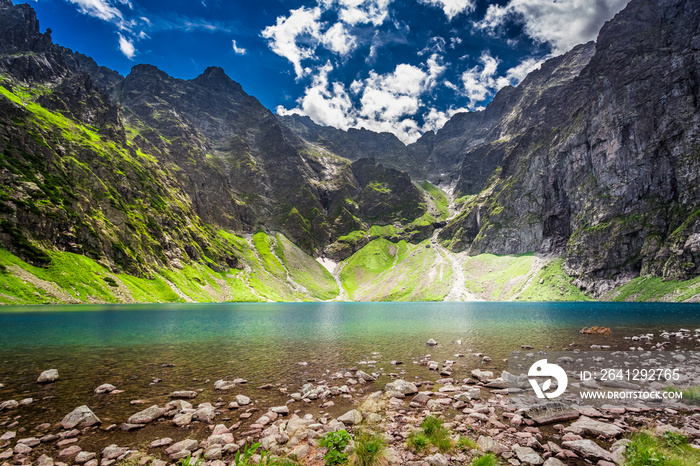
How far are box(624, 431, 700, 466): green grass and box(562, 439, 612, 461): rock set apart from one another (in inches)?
24.9

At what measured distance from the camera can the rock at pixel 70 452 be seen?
10805mm

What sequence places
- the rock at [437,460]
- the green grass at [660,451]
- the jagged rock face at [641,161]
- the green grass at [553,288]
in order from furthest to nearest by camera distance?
the green grass at [553,288], the jagged rock face at [641,161], the rock at [437,460], the green grass at [660,451]

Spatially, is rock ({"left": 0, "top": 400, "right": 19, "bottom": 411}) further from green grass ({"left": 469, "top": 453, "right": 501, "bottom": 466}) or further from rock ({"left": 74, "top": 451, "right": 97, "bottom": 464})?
green grass ({"left": 469, "top": 453, "right": 501, "bottom": 466})

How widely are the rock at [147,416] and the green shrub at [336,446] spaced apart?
9.30 metres

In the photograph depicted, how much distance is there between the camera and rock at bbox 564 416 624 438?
11.1 metres

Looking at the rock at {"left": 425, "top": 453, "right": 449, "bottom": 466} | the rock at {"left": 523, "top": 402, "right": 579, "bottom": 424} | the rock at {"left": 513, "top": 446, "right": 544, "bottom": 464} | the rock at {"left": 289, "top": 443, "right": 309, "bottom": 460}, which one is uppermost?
the rock at {"left": 513, "top": 446, "right": 544, "bottom": 464}

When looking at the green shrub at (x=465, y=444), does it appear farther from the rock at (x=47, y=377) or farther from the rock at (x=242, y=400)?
the rock at (x=47, y=377)

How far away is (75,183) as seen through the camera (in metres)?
141

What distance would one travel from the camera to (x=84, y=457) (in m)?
10.5

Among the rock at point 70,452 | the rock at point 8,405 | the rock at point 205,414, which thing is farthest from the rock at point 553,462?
the rock at point 8,405

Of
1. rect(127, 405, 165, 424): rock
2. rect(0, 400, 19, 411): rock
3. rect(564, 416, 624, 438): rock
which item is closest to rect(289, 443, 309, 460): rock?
rect(127, 405, 165, 424): rock

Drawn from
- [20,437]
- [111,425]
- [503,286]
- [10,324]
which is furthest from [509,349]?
[503,286]

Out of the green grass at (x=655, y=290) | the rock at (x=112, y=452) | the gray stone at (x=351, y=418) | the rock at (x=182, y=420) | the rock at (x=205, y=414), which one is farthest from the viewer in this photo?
the green grass at (x=655, y=290)

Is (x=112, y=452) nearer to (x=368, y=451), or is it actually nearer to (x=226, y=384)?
(x=226, y=384)
